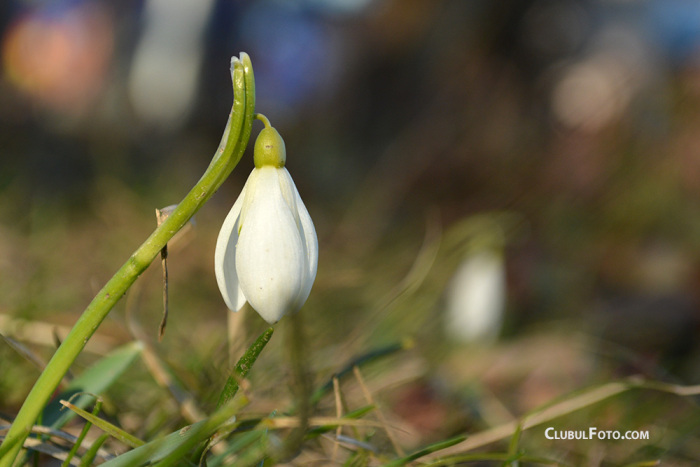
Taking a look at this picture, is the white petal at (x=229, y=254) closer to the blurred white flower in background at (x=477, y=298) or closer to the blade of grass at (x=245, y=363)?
the blade of grass at (x=245, y=363)

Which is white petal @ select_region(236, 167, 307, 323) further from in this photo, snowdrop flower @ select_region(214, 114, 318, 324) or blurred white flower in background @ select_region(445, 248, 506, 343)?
blurred white flower in background @ select_region(445, 248, 506, 343)

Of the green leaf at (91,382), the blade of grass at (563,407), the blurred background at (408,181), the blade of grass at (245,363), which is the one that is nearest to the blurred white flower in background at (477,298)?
the blurred background at (408,181)

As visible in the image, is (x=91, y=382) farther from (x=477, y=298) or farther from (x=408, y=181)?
(x=408, y=181)

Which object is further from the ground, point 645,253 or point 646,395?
point 645,253

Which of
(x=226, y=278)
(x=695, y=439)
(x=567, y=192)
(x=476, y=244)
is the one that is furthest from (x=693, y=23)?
(x=226, y=278)

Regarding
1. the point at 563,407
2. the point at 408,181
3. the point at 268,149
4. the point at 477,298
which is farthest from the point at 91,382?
the point at 408,181

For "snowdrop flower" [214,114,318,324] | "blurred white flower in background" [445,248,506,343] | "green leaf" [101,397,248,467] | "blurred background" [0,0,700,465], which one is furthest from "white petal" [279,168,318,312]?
"blurred white flower in background" [445,248,506,343]

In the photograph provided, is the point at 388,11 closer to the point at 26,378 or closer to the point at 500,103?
the point at 500,103
